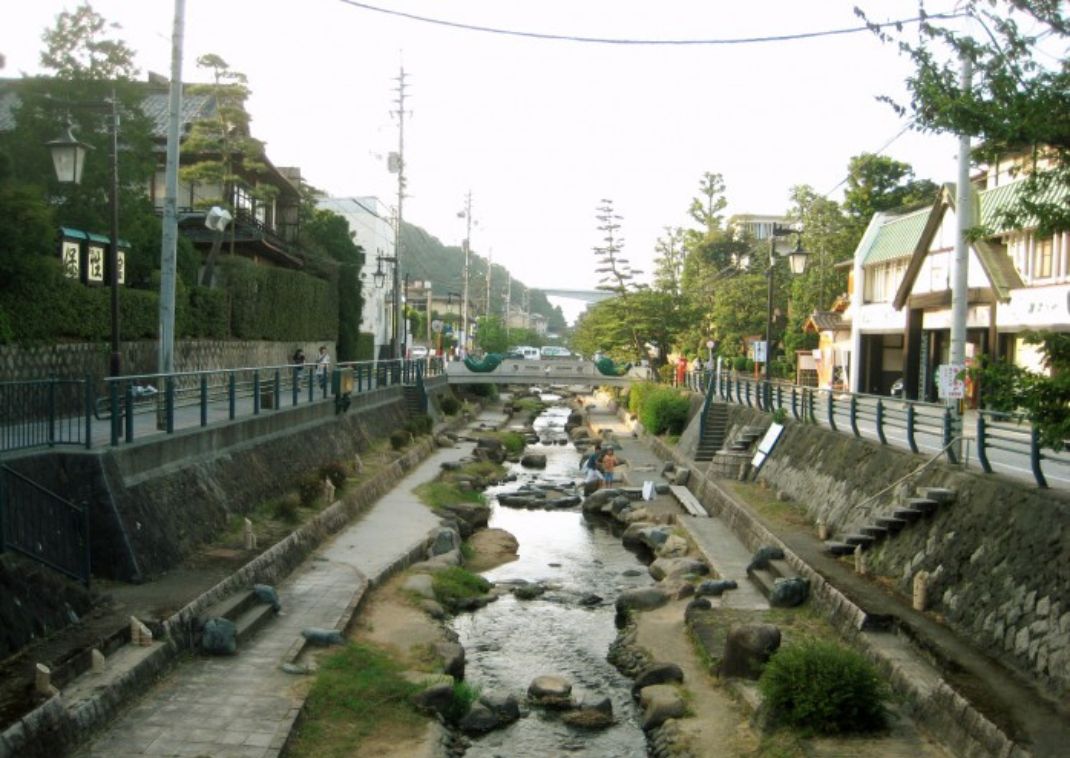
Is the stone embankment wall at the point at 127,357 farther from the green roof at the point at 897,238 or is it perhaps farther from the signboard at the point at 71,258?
the green roof at the point at 897,238

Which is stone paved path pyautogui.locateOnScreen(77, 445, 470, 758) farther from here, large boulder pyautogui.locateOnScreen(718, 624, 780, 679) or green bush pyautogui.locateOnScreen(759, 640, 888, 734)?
large boulder pyautogui.locateOnScreen(718, 624, 780, 679)

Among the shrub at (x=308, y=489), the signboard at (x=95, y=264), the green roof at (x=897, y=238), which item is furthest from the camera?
the green roof at (x=897, y=238)

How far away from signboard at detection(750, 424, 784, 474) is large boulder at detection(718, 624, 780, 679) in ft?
44.1

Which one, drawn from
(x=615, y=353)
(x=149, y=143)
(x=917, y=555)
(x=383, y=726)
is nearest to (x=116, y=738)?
(x=383, y=726)

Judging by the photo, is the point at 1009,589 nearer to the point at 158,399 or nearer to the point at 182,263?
the point at 158,399

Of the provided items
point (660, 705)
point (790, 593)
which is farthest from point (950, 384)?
point (660, 705)

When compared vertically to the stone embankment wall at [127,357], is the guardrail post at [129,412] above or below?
below

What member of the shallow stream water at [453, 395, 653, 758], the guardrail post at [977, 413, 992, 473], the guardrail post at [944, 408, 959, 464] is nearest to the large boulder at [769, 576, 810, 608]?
the shallow stream water at [453, 395, 653, 758]

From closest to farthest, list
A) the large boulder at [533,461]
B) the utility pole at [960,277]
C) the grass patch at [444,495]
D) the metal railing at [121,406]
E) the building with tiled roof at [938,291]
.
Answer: the metal railing at [121,406] → the utility pole at [960,277] → the building with tiled roof at [938,291] → the grass patch at [444,495] → the large boulder at [533,461]

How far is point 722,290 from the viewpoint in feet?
164

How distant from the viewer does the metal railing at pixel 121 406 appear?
485 inches

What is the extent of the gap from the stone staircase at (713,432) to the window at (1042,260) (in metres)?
10.6

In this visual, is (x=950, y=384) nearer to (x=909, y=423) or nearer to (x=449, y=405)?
(x=909, y=423)

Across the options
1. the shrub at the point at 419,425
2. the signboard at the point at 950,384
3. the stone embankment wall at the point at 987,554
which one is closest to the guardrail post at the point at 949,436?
the stone embankment wall at the point at 987,554
